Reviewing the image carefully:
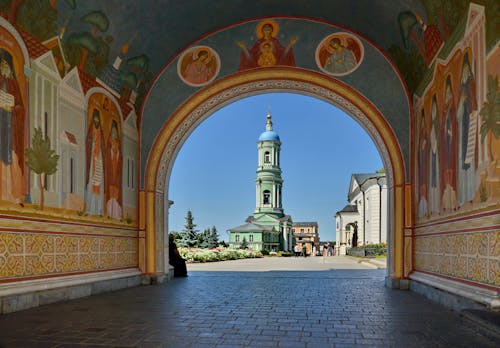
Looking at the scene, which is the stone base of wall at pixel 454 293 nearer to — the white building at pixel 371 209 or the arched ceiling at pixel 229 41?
the arched ceiling at pixel 229 41

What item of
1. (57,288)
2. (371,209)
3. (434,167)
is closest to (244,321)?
(57,288)

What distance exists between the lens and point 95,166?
9.95 m

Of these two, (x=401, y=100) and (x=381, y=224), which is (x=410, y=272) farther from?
(x=381, y=224)

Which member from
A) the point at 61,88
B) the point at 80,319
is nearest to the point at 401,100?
the point at 61,88

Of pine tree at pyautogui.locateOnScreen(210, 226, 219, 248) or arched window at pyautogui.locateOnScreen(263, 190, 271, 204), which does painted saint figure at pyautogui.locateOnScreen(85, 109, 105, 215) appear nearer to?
pine tree at pyautogui.locateOnScreen(210, 226, 219, 248)

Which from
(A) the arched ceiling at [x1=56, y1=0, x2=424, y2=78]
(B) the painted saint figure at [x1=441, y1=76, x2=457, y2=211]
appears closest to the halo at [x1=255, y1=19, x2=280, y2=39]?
(A) the arched ceiling at [x1=56, y1=0, x2=424, y2=78]

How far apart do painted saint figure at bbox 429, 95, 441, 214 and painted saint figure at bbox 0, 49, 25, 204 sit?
7568 mm

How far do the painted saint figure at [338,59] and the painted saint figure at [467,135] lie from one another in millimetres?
4282

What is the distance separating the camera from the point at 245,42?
1173 centimetres

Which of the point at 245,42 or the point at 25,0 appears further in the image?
the point at 245,42

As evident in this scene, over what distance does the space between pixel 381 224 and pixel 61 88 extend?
30.1 m

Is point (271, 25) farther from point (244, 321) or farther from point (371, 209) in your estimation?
point (371, 209)

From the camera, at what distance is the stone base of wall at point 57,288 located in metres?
7.07

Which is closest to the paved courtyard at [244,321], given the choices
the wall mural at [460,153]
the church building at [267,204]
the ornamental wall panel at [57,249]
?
the ornamental wall panel at [57,249]
